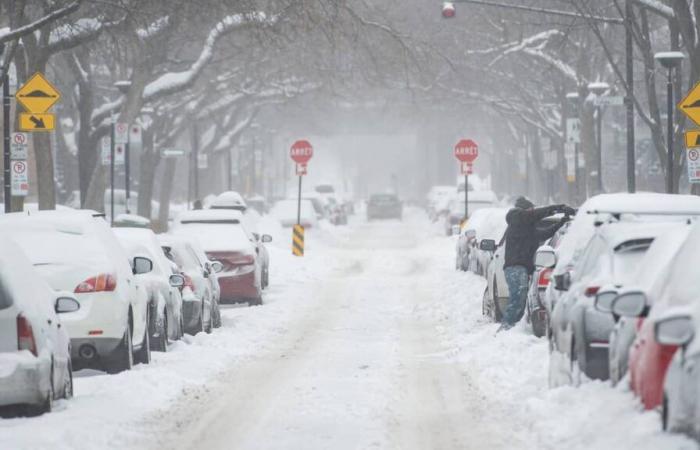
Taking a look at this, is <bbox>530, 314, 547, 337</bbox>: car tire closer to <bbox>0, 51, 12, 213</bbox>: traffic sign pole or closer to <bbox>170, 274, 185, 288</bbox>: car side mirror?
<bbox>170, 274, 185, 288</bbox>: car side mirror

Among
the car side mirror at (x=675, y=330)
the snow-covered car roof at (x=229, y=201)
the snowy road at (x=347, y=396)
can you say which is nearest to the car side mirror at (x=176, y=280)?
the snowy road at (x=347, y=396)

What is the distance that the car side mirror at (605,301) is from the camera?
33.9 ft

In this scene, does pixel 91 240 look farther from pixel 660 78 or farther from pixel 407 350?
pixel 660 78

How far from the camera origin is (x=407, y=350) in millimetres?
19594

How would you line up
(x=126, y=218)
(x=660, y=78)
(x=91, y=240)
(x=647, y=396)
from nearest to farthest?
1. (x=647, y=396)
2. (x=91, y=240)
3. (x=126, y=218)
4. (x=660, y=78)

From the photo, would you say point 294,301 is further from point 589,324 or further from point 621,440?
point 621,440

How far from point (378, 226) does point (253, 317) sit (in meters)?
59.3

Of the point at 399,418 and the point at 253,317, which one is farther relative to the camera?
the point at 253,317

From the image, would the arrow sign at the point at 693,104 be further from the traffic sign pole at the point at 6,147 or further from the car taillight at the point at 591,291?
the car taillight at the point at 591,291

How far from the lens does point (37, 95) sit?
26.2 meters

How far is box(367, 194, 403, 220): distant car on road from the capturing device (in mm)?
92875

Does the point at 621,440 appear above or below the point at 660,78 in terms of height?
below

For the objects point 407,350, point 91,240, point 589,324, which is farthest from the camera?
point 407,350

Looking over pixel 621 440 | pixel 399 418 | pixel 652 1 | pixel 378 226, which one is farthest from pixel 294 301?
pixel 378 226
